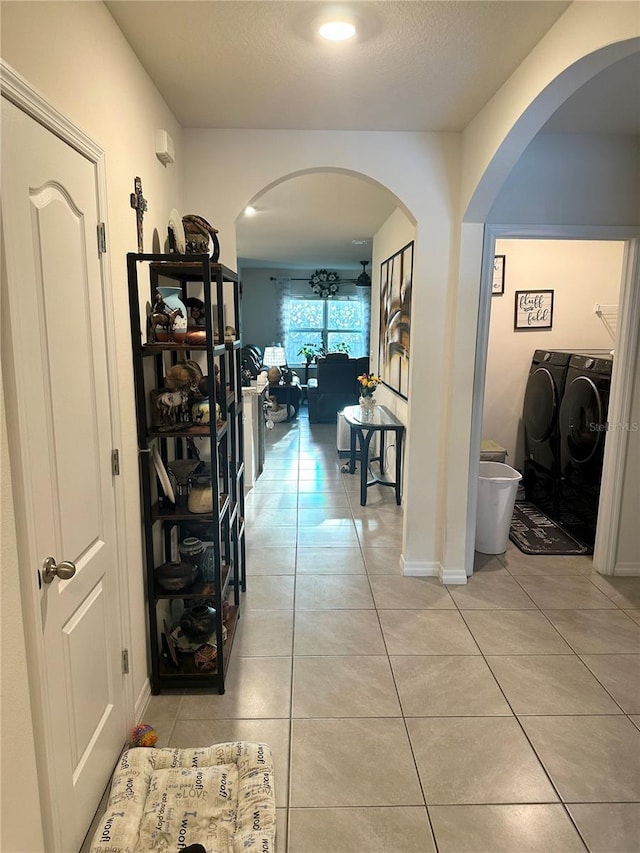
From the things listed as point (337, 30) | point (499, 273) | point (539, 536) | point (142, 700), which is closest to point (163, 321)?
point (337, 30)

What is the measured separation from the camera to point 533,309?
4.70m

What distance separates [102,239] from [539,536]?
138 inches

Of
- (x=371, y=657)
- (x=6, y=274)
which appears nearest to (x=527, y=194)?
(x=371, y=657)

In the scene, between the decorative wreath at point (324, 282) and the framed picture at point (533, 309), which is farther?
the decorative wreath at point (324, 282)

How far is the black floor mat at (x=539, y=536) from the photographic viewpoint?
12.5 feet

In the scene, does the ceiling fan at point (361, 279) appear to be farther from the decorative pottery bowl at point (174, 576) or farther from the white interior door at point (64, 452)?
the white interior door at point (64, 452)

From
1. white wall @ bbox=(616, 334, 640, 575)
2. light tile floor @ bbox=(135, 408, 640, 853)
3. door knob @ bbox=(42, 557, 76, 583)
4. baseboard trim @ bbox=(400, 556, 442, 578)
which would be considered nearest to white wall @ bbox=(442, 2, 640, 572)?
baseboard trim @ bbox=(400, 556, 442, 578)

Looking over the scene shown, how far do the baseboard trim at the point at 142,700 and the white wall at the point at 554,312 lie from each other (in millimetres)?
3531

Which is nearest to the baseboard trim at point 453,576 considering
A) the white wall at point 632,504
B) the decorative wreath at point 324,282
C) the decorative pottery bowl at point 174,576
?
the white wall at point 632,504

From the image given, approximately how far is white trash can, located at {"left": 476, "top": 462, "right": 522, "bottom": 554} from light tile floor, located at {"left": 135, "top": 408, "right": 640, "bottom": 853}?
112mm

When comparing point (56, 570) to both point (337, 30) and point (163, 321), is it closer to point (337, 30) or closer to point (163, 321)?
point (163, 321)

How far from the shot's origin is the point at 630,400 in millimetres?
3285

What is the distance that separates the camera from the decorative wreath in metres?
10.6

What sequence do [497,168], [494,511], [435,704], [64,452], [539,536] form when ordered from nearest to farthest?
[64,452] → [435,704] → [497,168] → [494,511] → [539,536]
